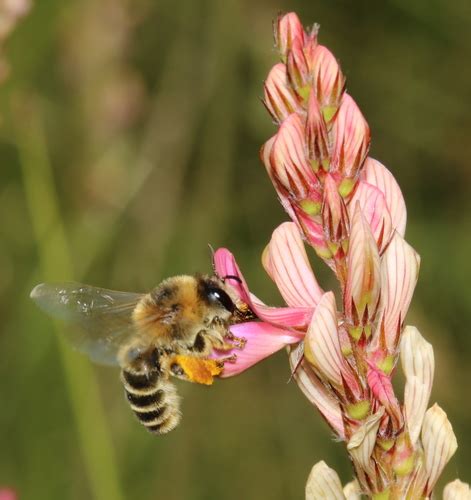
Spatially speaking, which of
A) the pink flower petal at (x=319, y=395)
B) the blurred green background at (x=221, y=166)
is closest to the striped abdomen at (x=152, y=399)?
the pink flower petal at (x=319, y=395)

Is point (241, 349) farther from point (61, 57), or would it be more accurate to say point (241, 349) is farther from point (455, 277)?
point (61, 57)

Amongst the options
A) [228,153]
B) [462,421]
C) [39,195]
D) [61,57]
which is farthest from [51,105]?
[462,421]

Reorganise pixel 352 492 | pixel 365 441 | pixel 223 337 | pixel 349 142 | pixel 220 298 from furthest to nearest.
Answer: pixel 220 298 < pixel 223 337 < pixel 352 492 < pixel 349 142 < pixel 365 441

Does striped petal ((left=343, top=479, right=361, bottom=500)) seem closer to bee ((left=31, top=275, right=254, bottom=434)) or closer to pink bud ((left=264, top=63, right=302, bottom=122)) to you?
bee ((left=31, top=275, right=254, bottom=434))

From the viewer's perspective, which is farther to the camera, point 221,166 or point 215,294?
point 221,166

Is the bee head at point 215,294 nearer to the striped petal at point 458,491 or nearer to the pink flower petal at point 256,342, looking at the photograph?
the pink flower petal at point 256,342

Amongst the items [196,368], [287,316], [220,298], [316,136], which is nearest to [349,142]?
[316,136]

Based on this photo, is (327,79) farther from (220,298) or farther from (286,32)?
(220,298)

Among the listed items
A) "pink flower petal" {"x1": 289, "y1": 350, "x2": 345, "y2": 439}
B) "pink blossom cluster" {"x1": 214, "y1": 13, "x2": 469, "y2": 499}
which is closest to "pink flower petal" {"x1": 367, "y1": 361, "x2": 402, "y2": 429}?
"pink blossom cluster" {"x1": 214, "y1": 13, "x2": 469, "y2": 499}
